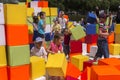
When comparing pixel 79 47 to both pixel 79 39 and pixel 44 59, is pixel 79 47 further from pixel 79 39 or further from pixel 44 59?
pixel 44 59

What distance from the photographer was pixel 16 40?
7.41 m

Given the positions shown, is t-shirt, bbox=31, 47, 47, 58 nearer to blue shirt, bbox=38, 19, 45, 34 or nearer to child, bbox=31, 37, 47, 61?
child, bbox=31, 37, 47, 61

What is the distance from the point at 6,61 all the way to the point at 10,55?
156 mm

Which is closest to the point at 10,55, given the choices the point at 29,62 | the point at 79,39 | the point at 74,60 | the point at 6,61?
the point at 6,61

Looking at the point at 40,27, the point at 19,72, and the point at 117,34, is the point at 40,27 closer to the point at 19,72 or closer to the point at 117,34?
the point at 117,34

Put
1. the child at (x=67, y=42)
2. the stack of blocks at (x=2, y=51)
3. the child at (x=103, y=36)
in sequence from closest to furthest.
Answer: the stack of blocks at (x=2, y=51), the child at (x=103, y=36), the child at (x=67, y=42)

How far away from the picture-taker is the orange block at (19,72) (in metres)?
7.46

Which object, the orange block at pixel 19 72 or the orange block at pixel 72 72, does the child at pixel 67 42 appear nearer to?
the orange block at pixel 72 72

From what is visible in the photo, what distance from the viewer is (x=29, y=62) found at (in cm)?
789

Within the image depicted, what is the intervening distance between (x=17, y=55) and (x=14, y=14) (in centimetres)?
85

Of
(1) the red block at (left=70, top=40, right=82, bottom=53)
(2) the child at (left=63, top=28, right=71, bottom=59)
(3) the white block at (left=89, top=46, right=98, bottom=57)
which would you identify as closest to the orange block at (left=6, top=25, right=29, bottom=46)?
(2) the child at (left=63, top=28, right=71, bottom=59)

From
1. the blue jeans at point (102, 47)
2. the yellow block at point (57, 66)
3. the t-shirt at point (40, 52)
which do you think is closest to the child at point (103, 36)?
the blue jeans at point (102, 47)

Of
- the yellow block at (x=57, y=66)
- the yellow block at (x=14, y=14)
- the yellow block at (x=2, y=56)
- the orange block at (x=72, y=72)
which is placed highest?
the yellow block at (x=14, y=14)

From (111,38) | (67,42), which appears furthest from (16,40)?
(111,38)
